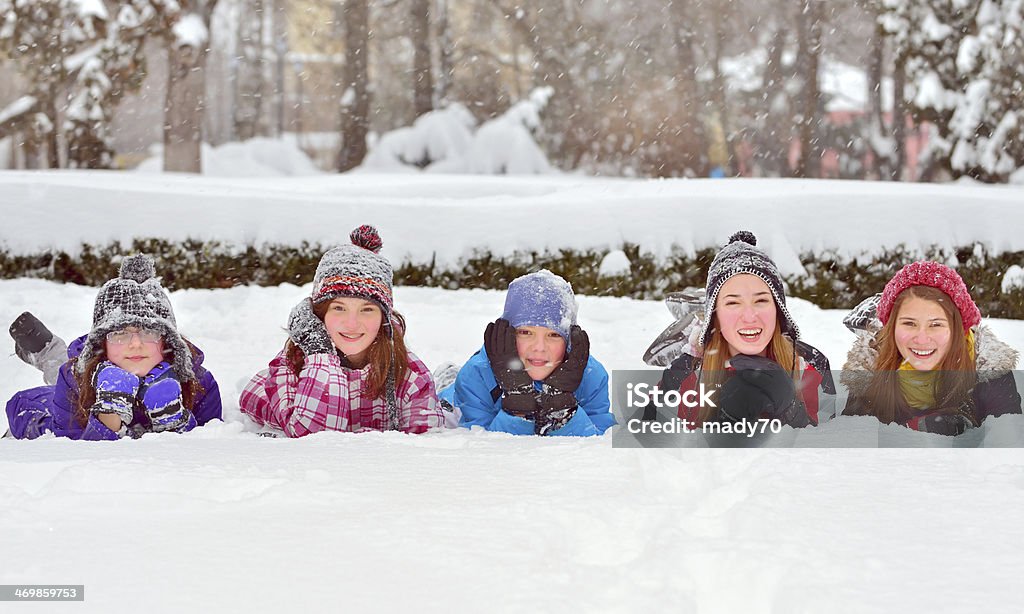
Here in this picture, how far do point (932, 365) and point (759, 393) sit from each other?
688 mm

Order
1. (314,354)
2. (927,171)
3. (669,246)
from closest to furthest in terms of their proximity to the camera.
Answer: (314,354), (669,246), (927,171)

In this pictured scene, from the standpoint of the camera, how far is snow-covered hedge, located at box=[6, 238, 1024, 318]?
739 cm

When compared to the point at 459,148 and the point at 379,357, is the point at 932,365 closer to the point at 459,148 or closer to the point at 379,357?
the point at 379,357

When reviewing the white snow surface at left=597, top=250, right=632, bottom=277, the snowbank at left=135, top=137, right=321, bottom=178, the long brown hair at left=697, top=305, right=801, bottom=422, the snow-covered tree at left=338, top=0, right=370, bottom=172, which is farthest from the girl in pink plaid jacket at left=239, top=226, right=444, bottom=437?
the snow-covered tree at left=338, top=0, right=370, bottom=172

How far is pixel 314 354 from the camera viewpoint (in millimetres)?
3658

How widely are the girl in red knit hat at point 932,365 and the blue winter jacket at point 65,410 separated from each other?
97.3 inches

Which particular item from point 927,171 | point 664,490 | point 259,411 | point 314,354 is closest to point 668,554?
point 664,490

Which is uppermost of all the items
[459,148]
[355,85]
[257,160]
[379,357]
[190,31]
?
[355,85]

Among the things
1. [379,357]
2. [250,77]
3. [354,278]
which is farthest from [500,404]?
[250,77]

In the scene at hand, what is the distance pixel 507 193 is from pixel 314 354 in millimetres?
7484

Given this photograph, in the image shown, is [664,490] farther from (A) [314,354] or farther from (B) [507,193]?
(B) [507,193]

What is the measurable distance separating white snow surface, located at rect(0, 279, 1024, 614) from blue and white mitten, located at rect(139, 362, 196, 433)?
0.75 meters

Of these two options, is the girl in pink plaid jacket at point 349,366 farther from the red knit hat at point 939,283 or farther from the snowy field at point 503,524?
the red knit hat at point 939,283

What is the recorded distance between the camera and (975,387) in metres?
3.33
